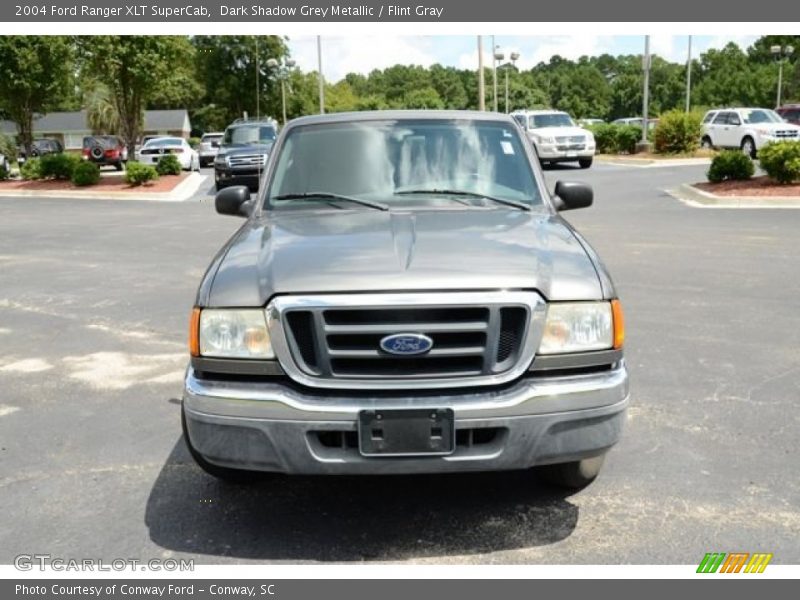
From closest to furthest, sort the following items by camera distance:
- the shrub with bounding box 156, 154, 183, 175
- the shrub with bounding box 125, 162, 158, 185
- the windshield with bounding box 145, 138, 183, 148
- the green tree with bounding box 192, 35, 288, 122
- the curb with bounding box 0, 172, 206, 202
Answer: the curb with bounding box 0, 172, 206, 202 → the shrub with bounding box 125, 162, 158, 185 → the shrub with bounding box 156, 154, 183, 175 → the windshield with bounding box 145, 138, 183, 148 → the green tree with bounding box 192, 35, 288, 122

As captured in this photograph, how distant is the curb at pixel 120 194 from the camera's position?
22.3 m

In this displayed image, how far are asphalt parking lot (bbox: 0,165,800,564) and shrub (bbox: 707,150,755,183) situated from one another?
399 inches

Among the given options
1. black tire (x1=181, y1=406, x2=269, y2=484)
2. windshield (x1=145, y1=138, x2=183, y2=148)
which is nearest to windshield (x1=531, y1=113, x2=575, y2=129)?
windshield (x1=145, y1=138, x2=183, y2=148)

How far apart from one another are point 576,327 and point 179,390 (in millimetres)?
3175

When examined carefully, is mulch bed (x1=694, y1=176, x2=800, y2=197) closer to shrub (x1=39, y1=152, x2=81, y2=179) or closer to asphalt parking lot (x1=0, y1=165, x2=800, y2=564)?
asphalt parking lot (x1=0, y1=165, x2=800, y2=564)

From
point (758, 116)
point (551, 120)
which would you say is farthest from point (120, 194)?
point (758, 116)

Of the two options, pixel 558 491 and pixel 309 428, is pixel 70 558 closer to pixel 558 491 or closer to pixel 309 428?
pixel 309 428

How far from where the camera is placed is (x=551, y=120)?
27891 mm

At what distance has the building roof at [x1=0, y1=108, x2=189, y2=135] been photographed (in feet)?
274

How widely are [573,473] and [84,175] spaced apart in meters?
23.8

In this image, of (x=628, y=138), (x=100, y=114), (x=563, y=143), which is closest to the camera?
(x=563, y=143)

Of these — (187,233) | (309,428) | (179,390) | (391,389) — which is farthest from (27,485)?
(187,233)

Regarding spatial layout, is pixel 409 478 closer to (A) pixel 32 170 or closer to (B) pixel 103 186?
(B) pixel 103 186

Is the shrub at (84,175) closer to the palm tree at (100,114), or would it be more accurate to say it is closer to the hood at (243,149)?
the hood at (243,149)
